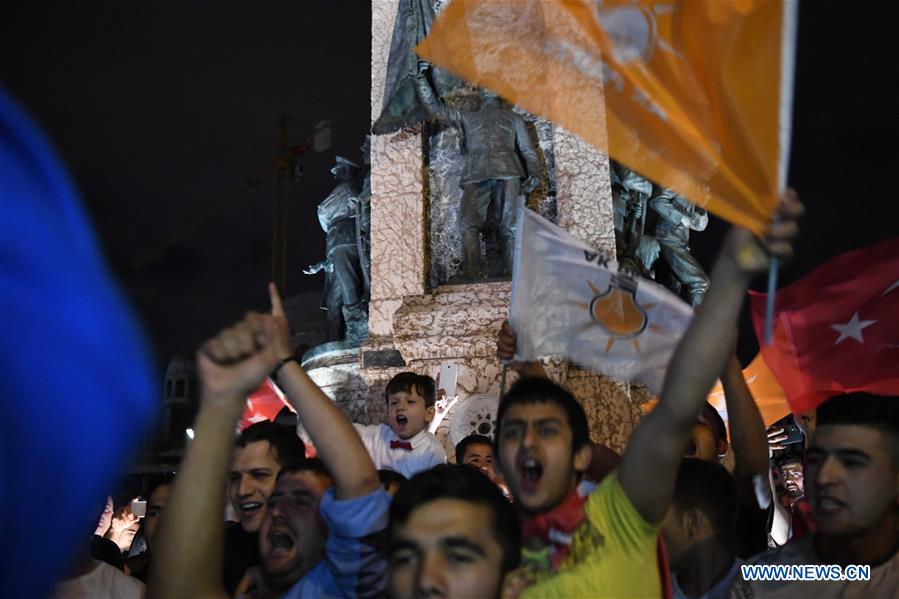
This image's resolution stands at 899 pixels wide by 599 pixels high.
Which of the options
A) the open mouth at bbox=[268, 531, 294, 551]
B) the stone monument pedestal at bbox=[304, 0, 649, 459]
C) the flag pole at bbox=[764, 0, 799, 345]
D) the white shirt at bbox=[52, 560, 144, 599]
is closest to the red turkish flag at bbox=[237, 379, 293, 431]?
the stone monument pedestal at bbox=[304, 0, 649, 459]

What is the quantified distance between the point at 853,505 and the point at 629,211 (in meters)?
7.75

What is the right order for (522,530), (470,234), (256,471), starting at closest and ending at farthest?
1. (522,530)
2. (256,471)
3. (470,234)

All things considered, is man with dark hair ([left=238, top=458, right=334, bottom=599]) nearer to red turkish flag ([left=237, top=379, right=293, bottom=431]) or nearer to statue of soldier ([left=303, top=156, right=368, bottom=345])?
red turkish flag ([left=237, top=379, right=293, bottom=431])

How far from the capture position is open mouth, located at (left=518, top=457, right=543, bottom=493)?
2.57m

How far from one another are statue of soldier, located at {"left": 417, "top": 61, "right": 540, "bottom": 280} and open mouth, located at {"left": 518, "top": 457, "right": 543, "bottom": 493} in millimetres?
6252

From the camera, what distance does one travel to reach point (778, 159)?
2.25 m

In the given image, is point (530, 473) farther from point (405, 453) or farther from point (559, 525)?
point (405, 453)

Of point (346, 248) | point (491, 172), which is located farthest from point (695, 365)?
point (346, 248)

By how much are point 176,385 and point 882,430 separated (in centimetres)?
5707

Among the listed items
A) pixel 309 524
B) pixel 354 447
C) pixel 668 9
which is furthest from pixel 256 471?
pixel 668 9

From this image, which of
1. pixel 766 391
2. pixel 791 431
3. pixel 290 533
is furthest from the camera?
pixel 791 431

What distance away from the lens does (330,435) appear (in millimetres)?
2590

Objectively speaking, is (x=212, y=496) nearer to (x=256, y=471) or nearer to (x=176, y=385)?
(x=256, y=471)

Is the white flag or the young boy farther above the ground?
the white flag
